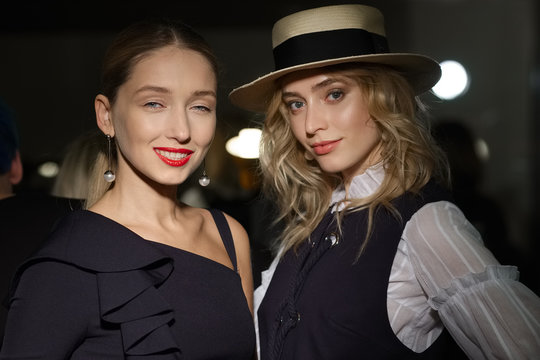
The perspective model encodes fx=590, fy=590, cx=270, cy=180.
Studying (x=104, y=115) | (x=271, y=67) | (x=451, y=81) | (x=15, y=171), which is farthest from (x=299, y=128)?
(x=271, y=67)

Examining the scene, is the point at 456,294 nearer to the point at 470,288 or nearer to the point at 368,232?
the point at 470,288

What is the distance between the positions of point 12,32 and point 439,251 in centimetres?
576

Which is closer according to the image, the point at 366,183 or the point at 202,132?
the point at 202,132

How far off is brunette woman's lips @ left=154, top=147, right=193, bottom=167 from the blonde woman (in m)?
0.41

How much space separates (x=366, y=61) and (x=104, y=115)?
80 cm

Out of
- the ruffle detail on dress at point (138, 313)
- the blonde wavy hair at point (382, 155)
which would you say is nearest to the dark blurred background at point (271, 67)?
the blonde wavy hair at point (382, 155)

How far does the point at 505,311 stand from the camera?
1.39 meters

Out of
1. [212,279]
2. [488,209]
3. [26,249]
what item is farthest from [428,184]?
[488,209]

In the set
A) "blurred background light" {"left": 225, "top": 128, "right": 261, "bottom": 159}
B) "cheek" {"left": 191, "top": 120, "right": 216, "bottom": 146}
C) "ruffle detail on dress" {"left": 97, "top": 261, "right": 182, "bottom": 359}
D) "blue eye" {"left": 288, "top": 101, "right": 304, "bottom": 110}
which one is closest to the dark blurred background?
"blurred background light" {"left": 225, "top": 128, "right": 261, "bottom": 159}

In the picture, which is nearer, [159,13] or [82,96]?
[159,13]

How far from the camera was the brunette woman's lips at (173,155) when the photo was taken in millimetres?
1567

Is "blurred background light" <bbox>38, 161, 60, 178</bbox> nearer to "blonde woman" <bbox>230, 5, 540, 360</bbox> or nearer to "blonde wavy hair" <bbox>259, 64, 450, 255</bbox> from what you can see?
"blonde wavy hair" <bbox>259, 64, 450, 255</bbox>

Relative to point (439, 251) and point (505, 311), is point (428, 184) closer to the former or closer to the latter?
point (439, 251)

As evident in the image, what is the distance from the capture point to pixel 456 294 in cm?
148
